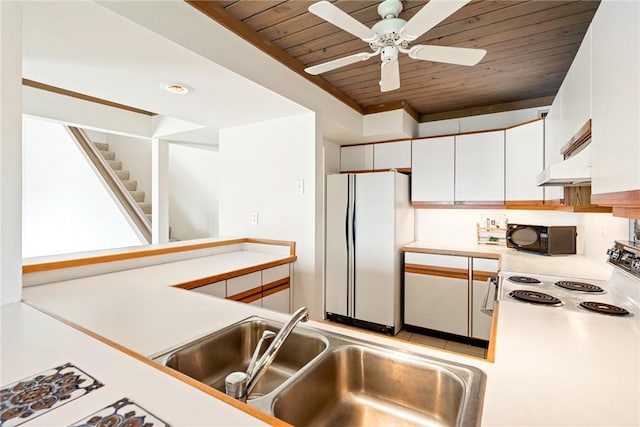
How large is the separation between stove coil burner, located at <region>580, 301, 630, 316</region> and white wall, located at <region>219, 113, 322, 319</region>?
68.0 inches

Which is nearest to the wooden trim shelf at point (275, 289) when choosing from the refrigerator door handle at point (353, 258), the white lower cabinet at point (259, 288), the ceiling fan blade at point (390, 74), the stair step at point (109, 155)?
the white lower cabinet at point (259, 288)

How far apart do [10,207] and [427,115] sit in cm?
378

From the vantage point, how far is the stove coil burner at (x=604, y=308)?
1320mm

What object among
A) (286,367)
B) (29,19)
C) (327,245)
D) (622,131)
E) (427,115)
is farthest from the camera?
(427,115)

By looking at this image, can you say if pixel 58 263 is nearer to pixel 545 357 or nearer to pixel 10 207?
pixel 10 207

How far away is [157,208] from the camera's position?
372cm

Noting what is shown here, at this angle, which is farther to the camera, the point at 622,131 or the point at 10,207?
the point at 10,207

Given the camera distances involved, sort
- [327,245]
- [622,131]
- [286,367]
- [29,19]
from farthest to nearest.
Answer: [327,245] → [29,19] → [286,367] → [622,131]

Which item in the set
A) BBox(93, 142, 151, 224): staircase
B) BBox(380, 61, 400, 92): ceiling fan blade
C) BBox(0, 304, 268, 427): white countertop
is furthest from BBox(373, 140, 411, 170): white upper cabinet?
BBox(93, 142, 151, 224): staircase

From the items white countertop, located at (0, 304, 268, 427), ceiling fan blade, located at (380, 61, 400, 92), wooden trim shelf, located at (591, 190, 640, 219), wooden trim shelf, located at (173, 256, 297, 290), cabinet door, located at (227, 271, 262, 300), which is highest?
ceiling fan blade, located at (380, 61, 400, 92)

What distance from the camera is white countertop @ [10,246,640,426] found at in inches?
26.7

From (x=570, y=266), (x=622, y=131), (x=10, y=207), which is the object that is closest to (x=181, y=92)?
(x=10, y=207)

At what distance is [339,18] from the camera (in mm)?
1342

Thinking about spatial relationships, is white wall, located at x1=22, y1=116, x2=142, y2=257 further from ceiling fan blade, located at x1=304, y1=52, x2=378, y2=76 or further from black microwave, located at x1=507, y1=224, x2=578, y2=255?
black microwave, located at x1=507, y1=224, x2=578, y2=255
